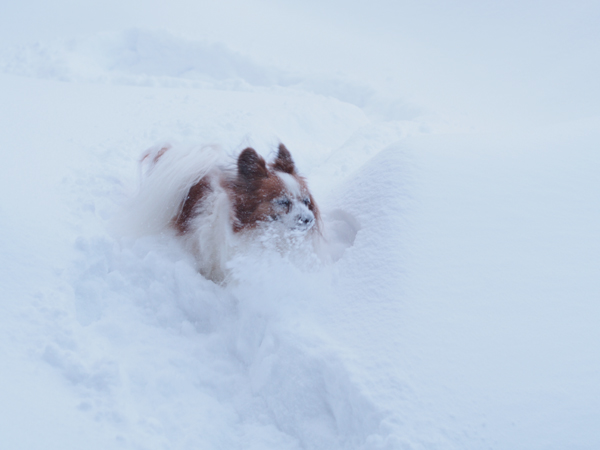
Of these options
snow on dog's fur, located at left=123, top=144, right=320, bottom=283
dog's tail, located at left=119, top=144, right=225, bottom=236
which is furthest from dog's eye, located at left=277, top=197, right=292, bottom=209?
dog's tail, located at left=119, top=144, right=225, bottom=236

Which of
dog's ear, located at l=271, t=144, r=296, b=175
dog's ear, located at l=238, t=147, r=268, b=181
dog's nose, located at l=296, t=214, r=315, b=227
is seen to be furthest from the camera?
dog's ear, located at l=271, t=144, r=296, b=175

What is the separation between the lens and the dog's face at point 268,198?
268cm

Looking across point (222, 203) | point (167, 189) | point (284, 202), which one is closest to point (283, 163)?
point (284, 202)

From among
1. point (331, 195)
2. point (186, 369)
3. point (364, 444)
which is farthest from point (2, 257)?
point (331, 195)

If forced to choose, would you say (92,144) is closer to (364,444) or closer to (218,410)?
(218,410)

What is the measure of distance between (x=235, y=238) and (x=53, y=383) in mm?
1354

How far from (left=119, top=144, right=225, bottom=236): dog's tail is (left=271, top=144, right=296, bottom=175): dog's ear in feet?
1.50

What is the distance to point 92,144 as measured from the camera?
146 inches

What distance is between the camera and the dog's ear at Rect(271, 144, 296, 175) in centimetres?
298

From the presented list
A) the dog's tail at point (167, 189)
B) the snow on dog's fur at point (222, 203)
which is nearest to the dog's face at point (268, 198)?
the snow on dog's fur at point (222, 203)

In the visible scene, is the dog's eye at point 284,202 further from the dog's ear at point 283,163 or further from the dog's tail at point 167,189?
the dog's tail at point 167,189

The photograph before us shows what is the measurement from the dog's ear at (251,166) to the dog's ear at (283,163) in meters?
0.16

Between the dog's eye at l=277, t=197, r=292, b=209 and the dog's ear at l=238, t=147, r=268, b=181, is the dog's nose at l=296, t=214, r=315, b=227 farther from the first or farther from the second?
the dog's ear at l=238, t=147, r=268, b=181

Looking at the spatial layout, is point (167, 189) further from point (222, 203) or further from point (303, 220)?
point (303, 220)
